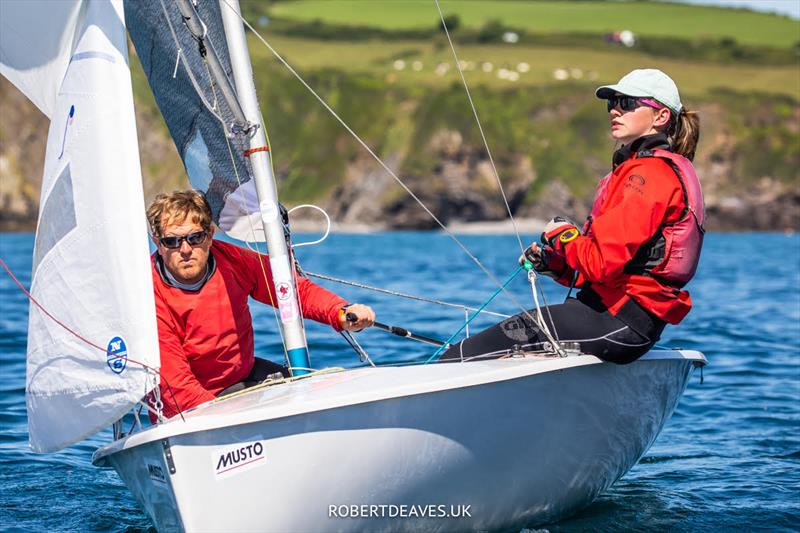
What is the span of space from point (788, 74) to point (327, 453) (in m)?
78.4

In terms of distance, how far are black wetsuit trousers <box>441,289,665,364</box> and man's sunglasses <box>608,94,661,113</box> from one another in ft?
2.55

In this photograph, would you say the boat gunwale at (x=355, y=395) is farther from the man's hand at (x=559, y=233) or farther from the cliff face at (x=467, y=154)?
the cliff face at (x=467, y=154)

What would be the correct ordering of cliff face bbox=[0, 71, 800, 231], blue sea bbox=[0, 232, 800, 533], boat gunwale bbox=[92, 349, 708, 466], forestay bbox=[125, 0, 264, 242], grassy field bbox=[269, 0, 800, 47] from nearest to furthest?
1. boat gunwale bbox=[92, 349, 708, 466]
2. blue sea bbox=[0, 232, 800, 533]
3. forestay bbox=[125, 0, 264, 242]
4. cliff face bbox=[0, 71, 800, 231]
5. grassy field bbox=[269, 0, 800, 47]

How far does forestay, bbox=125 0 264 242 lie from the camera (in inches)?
192

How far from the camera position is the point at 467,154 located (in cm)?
6475

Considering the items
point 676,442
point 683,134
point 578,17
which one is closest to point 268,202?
point 683,134

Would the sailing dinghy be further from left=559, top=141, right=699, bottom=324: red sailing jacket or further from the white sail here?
left=559, top=141, right=699, bottom=324: red sailing jacket

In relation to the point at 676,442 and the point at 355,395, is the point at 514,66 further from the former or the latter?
the point at 355,395

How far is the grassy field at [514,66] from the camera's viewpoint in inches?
2950

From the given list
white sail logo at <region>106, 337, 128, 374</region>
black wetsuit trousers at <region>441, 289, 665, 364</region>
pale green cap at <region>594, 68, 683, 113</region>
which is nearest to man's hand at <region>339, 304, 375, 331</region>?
black wetsuit trousers at <region>441, 289, 665, 364</region>

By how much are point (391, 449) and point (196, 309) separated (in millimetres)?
1020

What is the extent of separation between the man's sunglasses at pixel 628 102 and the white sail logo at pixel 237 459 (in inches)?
81.0

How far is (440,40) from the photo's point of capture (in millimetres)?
86438

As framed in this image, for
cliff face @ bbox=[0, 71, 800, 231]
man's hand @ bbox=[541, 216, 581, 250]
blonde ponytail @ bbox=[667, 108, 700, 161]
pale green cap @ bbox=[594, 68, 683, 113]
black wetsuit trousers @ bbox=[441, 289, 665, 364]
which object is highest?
cliff face @ bbox=[0, 71, 800, 231]
